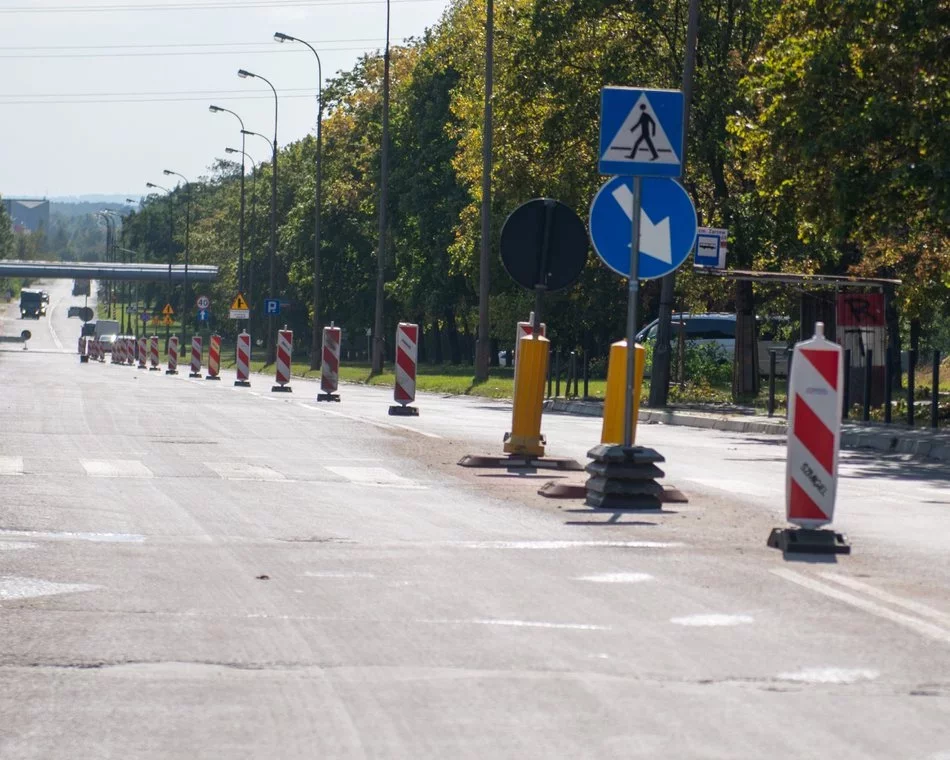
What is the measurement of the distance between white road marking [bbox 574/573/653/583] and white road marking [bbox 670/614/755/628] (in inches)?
43.5

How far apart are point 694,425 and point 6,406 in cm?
1043

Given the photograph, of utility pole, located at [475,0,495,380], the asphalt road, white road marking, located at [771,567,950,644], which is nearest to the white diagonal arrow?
the asphalt road

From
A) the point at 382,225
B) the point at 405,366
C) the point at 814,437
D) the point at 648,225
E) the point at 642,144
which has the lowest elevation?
the point at 405,366

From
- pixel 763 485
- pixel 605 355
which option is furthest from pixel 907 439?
pixel 605 355

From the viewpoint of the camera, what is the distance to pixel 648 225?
13086 mm

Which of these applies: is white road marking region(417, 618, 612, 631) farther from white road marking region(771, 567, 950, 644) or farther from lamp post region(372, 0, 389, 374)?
lamp post region(372, 0, 389, 374)

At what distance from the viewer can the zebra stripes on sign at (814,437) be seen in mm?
10031

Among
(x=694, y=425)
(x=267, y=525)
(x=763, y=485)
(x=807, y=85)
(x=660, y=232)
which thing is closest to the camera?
(x=267, y=525)

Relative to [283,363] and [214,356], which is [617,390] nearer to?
[283,363]

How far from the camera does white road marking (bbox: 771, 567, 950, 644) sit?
24.4 ft

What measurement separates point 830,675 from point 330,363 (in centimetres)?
2541

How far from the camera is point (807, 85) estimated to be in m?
23.5

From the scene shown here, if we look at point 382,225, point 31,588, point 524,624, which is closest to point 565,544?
point 524,624

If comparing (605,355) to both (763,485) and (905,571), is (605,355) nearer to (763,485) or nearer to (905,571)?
(763,485)
